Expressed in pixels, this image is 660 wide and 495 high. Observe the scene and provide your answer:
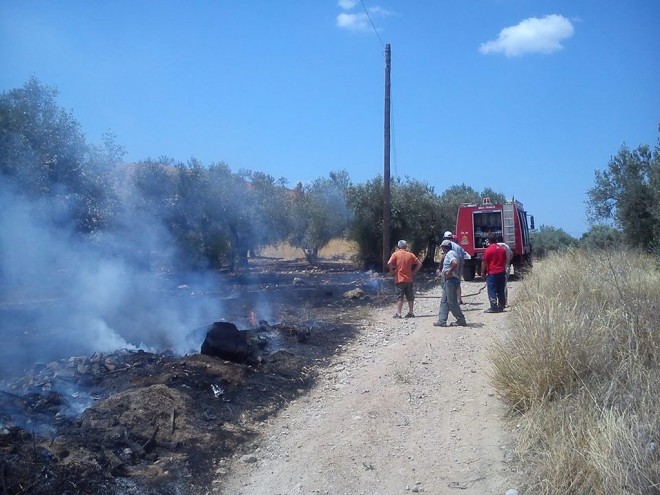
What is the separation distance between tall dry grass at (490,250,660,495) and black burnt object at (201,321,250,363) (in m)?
3.58

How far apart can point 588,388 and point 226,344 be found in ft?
16.0

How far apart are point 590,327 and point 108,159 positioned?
1434 centimetres

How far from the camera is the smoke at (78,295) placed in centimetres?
1000

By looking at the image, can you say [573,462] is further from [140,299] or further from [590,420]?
[140,299]

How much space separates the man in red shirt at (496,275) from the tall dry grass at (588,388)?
4.41 metres

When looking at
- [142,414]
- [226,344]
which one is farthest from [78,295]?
[142,414]

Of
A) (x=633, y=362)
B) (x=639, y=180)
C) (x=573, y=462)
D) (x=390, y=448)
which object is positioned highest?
(x=639, y=180)

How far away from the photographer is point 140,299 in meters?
14.4

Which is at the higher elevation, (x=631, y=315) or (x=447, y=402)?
(x=631, y=315)

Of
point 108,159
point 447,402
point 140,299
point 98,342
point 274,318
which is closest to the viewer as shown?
point 447,402

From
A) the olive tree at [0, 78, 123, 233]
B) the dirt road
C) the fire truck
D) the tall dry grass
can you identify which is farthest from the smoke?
the fire truck

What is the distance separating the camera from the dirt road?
5.06 m

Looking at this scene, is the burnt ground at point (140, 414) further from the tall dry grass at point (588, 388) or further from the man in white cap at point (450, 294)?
the tall dry grass at point (588, 388)

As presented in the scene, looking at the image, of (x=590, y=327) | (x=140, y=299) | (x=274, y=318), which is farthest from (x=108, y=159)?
(x=590, y=327)
